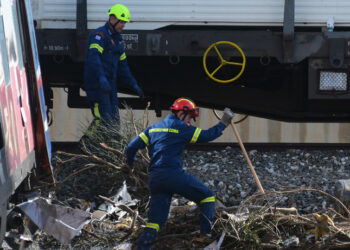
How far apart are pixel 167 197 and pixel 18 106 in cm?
139

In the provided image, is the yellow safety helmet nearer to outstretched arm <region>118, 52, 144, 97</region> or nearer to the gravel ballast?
outstretched arm <region>118, 52, 144, 97</region>

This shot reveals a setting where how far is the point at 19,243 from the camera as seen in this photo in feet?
18.9

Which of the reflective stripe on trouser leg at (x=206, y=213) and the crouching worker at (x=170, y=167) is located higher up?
the crouching worker at (x=170, y=167)

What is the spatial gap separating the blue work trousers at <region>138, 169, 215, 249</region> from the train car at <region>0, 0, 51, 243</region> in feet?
3.45

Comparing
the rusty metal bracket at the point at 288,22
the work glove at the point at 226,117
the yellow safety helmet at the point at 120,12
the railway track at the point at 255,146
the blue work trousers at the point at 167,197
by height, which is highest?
the yellow safety helmet at the point at 120,12

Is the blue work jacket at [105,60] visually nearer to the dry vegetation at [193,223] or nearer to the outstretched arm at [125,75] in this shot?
the outstretched arm at [125,75]

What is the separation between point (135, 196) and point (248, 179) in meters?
1.29

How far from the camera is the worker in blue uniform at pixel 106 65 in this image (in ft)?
26.4

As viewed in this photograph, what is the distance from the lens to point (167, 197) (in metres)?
6.06

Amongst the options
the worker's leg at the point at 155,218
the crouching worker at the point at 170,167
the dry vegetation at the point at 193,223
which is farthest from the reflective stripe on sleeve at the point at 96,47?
the worker's leg at the point at 155,218

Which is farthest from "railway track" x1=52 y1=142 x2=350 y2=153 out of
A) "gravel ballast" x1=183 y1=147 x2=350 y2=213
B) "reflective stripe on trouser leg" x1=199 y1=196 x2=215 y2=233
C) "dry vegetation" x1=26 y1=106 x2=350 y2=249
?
"reflective stripe on trouser leg" x1=199 y1=196 x2=215 y2=233

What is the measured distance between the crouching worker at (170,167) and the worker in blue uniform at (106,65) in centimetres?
210

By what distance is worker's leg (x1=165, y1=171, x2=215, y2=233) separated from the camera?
5988mm

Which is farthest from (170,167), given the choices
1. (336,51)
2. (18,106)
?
(336,51)
